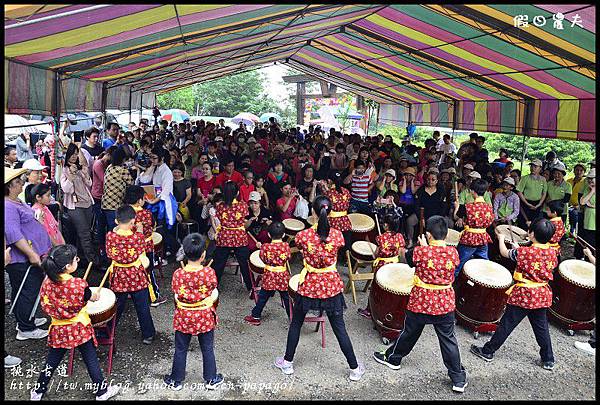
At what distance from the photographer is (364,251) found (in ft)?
15.4

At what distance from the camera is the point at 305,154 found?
7574 millimetres

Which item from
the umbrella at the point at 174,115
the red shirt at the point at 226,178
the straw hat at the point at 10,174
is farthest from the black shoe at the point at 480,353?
the umbrella at the point at 174,115

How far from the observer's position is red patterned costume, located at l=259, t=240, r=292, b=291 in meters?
3.92

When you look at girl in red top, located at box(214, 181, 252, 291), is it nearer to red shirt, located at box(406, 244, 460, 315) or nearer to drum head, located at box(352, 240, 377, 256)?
drum head, located at box(352, 240, 377, 256)

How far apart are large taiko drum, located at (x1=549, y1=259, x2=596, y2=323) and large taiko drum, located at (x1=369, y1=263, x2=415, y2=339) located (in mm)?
1489

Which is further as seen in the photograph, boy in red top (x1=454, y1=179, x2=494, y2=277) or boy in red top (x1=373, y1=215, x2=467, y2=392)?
boy in red top (x1=454, y1=179, x2=494, y2=277)

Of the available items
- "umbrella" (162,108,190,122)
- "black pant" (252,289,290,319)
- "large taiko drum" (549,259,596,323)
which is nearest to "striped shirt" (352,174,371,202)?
"black pant" (252,289,290,319)

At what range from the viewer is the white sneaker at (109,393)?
9.77ft

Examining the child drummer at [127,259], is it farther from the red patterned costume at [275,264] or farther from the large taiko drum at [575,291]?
the large taiko drum at [575,291]

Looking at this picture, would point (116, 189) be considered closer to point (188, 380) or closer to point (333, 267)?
point (188, 380)

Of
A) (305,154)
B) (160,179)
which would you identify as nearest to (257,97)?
(305,154)

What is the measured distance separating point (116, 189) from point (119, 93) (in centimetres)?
597

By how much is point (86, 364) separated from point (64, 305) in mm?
483

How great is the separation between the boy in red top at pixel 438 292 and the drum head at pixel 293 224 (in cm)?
216
